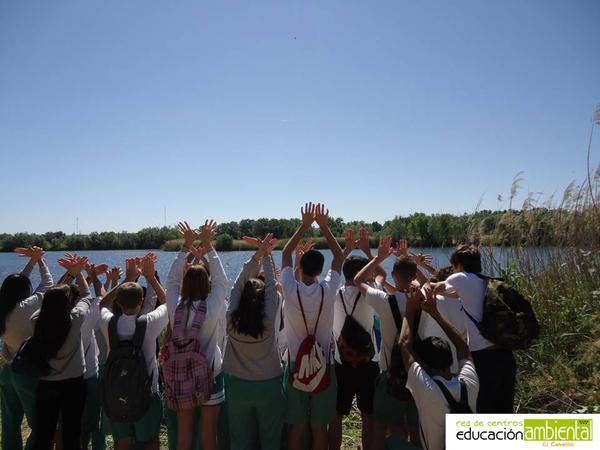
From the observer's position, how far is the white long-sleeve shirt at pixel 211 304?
3101 millimetres

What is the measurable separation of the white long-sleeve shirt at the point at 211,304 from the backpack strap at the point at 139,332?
8.0 inches

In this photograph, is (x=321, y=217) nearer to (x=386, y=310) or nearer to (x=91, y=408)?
(x=386, y=310)

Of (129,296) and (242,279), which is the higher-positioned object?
(242,279)

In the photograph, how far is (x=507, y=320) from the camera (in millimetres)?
2904

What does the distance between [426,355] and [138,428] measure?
2309mm

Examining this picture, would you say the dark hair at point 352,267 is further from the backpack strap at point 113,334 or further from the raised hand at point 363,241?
the backpack strap at point 113,334

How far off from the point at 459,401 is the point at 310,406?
4.40 ft

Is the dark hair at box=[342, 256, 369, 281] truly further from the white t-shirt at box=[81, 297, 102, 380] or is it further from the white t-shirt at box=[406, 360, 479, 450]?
the white t-shirt at box=[81, 297, 102, 380]

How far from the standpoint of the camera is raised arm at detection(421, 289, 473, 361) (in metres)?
2.54

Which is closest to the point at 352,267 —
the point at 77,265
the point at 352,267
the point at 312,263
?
the point at 352,267

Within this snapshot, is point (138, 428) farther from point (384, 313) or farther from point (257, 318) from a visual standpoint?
point (384, 313)

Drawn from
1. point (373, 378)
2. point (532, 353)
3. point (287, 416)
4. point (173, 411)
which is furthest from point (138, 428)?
point (532, 353)

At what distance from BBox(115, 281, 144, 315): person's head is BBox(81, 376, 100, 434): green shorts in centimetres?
85
